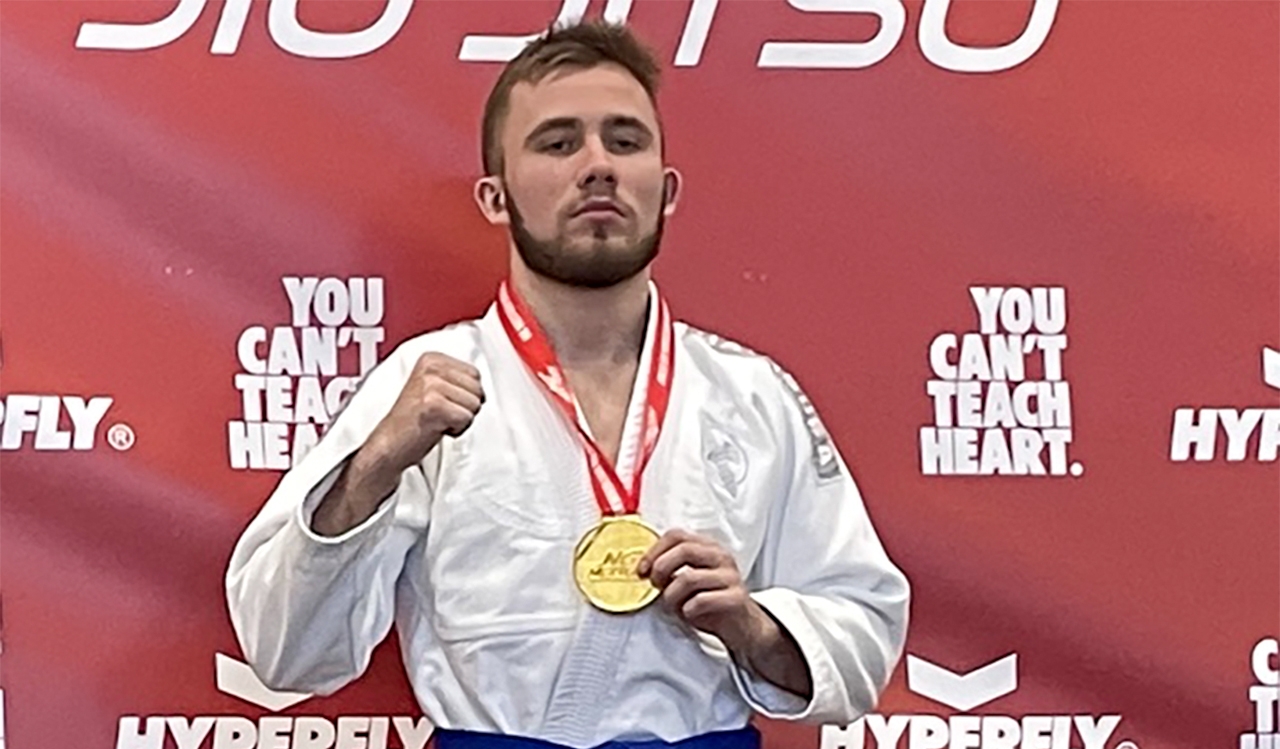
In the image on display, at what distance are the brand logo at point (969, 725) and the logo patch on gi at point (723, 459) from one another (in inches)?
15.9

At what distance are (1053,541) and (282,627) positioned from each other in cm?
80

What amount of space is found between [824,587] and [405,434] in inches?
15.6

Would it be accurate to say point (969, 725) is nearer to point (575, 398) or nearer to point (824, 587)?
point (824, 587)

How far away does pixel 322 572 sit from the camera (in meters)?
1.30

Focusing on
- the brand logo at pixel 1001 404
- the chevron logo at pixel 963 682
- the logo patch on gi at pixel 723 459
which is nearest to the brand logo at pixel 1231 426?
the brand logo at pixel 1001 404

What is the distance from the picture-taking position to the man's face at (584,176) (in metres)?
1.41

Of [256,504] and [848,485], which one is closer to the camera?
[848,485]

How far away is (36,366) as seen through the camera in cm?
169

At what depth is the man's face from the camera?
4.64 ft

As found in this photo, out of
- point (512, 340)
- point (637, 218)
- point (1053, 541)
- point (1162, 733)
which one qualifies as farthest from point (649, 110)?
point (1162, 733)

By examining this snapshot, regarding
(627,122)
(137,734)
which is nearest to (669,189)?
(627,122)

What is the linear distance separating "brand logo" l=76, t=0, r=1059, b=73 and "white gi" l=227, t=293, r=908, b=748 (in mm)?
385

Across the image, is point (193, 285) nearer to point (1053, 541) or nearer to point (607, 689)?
point (607, 689)

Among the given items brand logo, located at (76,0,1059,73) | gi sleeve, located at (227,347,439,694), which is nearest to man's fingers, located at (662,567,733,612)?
gi sleeve, located at (227,347,439,694)
